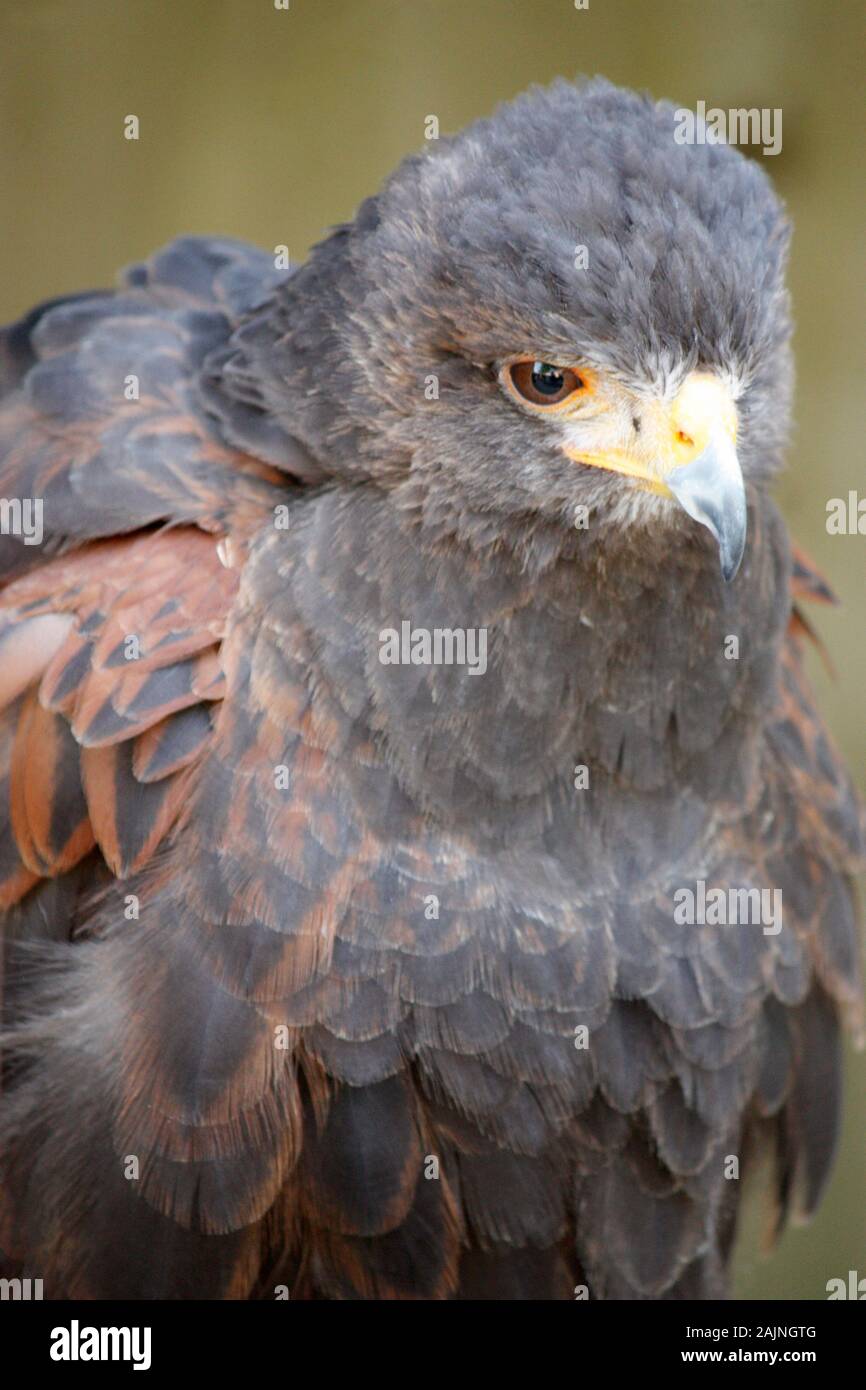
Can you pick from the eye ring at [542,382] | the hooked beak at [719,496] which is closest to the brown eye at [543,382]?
the eye ring at [542,382]

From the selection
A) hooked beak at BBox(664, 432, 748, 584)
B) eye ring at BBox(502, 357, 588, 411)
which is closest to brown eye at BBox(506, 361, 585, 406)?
eye ring at BBox(502, 357, 588, 411)

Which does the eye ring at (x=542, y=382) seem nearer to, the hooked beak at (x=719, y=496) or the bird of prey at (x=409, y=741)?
the bird of prey at (x=409, y=741)

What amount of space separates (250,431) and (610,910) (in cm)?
82

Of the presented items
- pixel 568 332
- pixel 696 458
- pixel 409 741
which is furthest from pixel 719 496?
pixel 409 741

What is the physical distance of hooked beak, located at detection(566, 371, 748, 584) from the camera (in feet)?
5.90

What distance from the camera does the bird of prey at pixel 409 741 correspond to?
6.30 ft

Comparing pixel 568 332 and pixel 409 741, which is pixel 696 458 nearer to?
pixel 568 332

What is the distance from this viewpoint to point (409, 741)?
6.70 feet

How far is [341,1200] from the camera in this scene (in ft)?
6.84

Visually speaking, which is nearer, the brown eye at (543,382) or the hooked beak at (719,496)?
the hooked beak at (719,496)

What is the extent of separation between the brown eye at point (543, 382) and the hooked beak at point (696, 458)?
68 millimetres

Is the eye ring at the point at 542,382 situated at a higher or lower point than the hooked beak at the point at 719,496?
higher

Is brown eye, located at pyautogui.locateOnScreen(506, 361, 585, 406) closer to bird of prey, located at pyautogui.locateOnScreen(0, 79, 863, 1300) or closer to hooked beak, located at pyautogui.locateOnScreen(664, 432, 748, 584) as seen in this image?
bird of prey, located at pyautogui.locateOnScreen(0, 79, 863, 1300)
